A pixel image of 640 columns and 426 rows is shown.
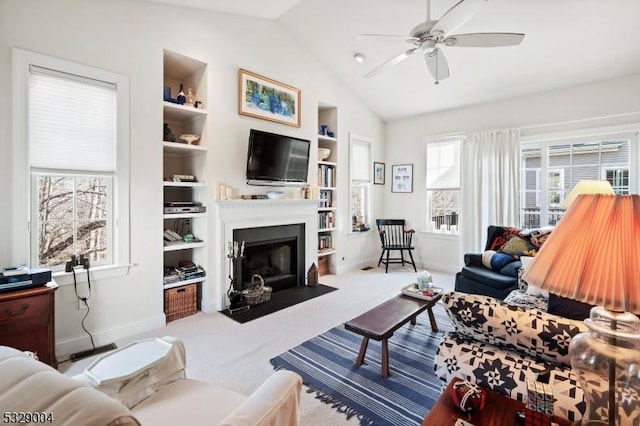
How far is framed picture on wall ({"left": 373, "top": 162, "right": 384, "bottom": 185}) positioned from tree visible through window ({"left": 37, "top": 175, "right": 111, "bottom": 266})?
14.3 ft

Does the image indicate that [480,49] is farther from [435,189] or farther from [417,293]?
[417,293]

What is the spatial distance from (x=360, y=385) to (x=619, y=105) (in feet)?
15.8

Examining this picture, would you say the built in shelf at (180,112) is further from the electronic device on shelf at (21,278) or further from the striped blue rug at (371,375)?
the striped blue rug at (371,375)

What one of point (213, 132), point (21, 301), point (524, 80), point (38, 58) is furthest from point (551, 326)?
point (524, 80)

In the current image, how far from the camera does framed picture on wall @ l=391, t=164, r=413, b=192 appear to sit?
5768 millimetres

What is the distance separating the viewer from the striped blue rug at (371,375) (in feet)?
6.22

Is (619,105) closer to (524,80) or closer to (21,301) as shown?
(524,80)

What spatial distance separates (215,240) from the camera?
3.45 m

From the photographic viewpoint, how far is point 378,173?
235 inches

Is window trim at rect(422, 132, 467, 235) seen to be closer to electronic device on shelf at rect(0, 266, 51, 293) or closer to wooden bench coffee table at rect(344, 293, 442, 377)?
wooden bench coffee table at rect(344, 293, 442, 377)

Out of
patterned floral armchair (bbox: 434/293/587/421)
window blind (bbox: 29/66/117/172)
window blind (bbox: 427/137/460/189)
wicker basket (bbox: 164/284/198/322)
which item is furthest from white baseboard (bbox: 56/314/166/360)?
window blind (bbox: 427/137/460/189)

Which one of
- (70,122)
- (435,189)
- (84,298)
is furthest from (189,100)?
(435,189)

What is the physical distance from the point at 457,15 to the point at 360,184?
12.2ft

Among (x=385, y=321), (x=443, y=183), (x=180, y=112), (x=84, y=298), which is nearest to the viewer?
(x=385, y=321)
